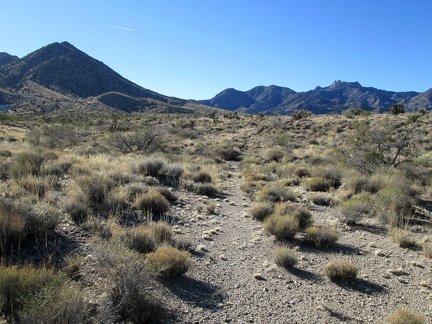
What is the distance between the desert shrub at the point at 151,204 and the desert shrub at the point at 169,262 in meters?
3.38

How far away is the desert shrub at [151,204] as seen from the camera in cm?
884

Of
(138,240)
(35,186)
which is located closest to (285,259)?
(138,240)

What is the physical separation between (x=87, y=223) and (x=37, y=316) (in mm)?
3607

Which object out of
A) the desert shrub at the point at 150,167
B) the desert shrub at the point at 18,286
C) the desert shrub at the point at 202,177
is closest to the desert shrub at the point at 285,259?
the desert shrub at the point at 18,286

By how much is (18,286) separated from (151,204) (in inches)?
210

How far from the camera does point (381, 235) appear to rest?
8.29 m

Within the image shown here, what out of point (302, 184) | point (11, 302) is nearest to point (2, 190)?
point (11, 302)

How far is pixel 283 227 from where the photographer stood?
7.84 meters

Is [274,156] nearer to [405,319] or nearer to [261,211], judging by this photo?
[261,211]

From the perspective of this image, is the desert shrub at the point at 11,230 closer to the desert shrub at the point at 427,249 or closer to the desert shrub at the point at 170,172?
the desert shrub at the point at 427,249

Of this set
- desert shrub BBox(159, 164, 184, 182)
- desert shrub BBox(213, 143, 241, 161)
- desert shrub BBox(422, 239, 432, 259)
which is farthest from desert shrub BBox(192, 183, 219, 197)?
desert shrub BBox(213, 143, 241, 161)

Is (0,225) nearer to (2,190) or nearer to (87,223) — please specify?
(87,223)

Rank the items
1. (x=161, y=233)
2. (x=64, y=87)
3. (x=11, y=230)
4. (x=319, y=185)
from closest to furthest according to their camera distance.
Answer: (x=11, y=230)
(x=161, y=233)
(x=319, y=185)
(x=64, y=87)

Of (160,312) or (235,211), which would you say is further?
(235,211)
